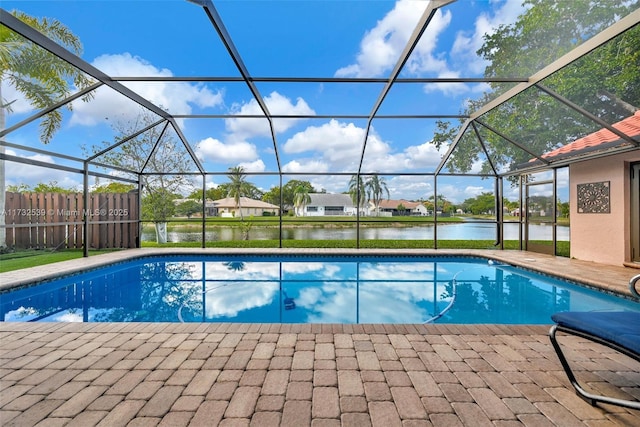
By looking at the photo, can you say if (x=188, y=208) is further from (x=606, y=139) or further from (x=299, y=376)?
(x=606, y=139)

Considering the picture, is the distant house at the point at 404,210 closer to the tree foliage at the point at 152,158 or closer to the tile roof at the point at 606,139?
the tile roof at the point at 606,139

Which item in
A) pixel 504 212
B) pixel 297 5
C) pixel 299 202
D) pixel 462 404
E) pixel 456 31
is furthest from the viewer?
pixel 299 202

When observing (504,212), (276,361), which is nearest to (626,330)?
(276,361)

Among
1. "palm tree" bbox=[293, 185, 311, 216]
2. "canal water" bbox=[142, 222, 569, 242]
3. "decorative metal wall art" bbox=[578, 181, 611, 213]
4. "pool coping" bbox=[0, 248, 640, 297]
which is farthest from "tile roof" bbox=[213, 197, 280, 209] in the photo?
"decorative metal wall art" bbox=[578, 181, 611, 213]

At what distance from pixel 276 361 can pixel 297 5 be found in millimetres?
5519

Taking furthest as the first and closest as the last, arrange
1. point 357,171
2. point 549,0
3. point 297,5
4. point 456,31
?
point 549,0 → point 357,171 → point 456,31 → point 297,5

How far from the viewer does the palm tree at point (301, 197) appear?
29.4 meters

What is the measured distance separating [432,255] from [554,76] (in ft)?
16.3

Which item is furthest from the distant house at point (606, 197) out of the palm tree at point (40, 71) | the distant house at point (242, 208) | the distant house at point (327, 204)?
the distant house at point (327, 204)

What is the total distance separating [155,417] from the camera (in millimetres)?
1627

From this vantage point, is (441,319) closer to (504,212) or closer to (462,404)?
(462,404)

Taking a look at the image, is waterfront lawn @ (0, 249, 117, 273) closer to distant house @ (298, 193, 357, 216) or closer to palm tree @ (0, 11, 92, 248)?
palm tree @ (0, 11, 92, 248)

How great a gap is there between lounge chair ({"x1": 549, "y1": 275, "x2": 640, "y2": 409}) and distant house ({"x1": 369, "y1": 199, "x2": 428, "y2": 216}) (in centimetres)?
1003

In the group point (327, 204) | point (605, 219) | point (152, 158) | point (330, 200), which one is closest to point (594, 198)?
point (605, 219)
